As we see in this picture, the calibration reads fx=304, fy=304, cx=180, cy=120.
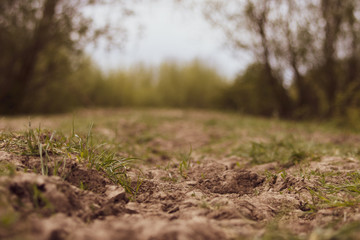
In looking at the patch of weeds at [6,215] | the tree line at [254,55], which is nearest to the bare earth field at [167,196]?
the patch of weeds at [6,215]

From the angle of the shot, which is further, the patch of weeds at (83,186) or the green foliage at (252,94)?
the green foliage at (252,94)

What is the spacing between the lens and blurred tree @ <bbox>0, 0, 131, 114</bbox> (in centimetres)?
671

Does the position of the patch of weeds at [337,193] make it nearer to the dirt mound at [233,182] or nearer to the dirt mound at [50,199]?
the dirt mound at [233,182]

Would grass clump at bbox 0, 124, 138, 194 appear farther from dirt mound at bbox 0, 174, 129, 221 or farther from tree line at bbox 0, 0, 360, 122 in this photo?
tree line at bbox 0, 0, 360, 122

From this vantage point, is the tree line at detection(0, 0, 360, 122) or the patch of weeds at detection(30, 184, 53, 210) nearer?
the patch of weeds at detection(30, 184, 53, 210)

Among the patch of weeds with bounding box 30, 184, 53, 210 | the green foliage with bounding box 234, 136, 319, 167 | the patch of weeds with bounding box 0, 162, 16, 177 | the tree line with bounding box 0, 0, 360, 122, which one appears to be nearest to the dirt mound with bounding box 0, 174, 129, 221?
the patch of weeds with bounding box 30, 184, 53, 210

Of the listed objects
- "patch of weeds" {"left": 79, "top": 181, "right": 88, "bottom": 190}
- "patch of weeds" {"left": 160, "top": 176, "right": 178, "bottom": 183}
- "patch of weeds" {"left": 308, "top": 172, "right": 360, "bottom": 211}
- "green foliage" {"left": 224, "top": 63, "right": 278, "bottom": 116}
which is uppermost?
"green foliage" {"left": 224, "top": 63, "right": 278, "bottom": 116}

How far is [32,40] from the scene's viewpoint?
22.6ft

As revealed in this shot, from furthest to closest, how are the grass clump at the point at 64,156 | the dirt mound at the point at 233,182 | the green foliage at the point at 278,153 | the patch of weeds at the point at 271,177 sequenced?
the green foliage at the point at 278,153
the patch of weeds at the point at 271,177
the dirt mound at the point at 233,182
the grass clump at the point at 64,156

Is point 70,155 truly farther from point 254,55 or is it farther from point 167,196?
point 254,55

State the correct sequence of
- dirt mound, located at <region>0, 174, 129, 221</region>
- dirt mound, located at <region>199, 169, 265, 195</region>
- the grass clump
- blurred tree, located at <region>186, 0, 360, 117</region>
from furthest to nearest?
1. blurred tree, located at <region>186, 0, 360, 117</region>
2. dirt mound, located at <region>199, 169, 265, 195</region>
3. the grass clump
4. dirt mound, located at <region>0, 174, 129, 221</region>

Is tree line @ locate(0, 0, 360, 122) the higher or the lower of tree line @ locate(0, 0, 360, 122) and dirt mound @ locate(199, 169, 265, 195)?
the higher

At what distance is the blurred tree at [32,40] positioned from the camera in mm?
6711

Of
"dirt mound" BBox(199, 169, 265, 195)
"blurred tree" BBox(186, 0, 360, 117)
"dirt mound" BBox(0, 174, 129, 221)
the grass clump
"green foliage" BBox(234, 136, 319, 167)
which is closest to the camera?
"dirt mound" BBox(0, 174, 129, 221)
